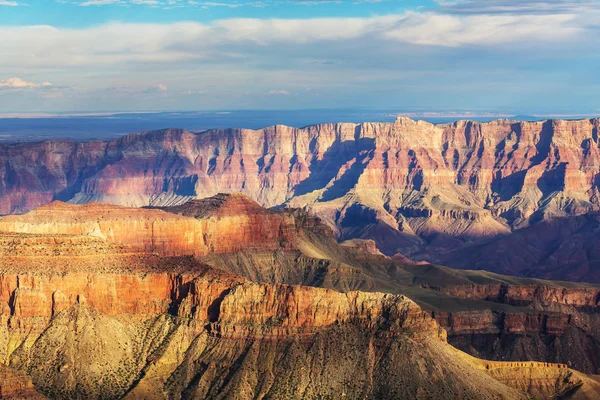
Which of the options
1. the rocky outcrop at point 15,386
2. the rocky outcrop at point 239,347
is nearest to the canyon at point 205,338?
the rocky outcrop at point 239,347

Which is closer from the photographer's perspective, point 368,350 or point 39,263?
point 368,350

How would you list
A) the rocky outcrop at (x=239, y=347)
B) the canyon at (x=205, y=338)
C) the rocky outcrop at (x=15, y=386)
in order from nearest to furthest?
the rocky outcrop at (x=15, y=386), the rocky outcrop at (x=239, y=347), the canyon at (x=205, y=338)

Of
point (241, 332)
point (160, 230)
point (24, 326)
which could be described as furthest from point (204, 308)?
point (160, 230)

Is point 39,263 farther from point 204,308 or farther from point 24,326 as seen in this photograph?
point 204,308

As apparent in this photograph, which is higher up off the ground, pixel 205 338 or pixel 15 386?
pixel 205 338

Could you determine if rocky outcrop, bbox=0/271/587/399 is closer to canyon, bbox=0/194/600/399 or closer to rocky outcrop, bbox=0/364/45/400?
canyon, bbox=0/194/600/399

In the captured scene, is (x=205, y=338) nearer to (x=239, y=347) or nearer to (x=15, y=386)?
(x=239, y=347)

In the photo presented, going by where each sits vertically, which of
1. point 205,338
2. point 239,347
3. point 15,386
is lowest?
point 15,386

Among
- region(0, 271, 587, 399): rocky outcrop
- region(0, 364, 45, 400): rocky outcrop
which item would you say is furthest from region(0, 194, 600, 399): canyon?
region(0, 364, 45, 400): rocky outcrop

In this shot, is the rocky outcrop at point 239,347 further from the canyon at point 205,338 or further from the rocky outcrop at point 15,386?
the rocky outcrop at point 15,386

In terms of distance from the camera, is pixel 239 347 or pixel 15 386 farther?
pixel 239 347

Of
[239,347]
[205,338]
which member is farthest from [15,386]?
[239,347]
